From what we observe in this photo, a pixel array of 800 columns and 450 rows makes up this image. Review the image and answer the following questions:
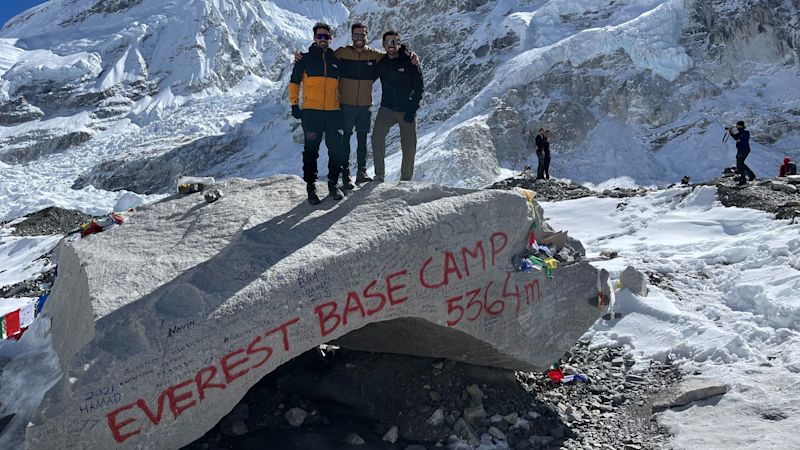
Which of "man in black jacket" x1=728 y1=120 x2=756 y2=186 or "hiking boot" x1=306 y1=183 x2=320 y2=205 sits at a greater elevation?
"hiking boot" x1=306 y1=183 x2=320 y2=205

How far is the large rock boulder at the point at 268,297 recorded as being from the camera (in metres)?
4.41

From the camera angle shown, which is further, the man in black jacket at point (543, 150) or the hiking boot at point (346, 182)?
the man in black jacket at point (543, 150)

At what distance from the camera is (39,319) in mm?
6617

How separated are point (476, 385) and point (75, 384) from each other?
3.73 m

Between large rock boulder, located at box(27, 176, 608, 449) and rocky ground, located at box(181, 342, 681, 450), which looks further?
rocky ground, located at box(181, 342, 681, 450)

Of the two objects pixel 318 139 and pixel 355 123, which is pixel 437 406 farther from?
pixel 355 123

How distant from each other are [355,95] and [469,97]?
41.4m

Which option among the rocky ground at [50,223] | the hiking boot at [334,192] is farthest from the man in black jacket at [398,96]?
the rocky ground at [50,223]

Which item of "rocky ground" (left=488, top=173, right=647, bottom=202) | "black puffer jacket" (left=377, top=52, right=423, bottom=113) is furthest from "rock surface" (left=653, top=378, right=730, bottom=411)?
"rocky ground" (left=488, top=173, right=647, bottom=202)

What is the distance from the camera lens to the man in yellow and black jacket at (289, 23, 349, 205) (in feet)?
21.9

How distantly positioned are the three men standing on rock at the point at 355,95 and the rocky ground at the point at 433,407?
1.96m

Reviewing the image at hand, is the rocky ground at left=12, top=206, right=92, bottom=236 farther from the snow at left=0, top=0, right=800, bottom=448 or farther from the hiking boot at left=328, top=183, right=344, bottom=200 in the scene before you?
the hiking boot at left=328, top=183, right=344, bottom=200

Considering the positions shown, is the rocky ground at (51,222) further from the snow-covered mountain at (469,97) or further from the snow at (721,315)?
the snow at (721,315)

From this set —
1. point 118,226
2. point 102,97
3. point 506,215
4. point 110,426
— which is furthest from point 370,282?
point 102,97
